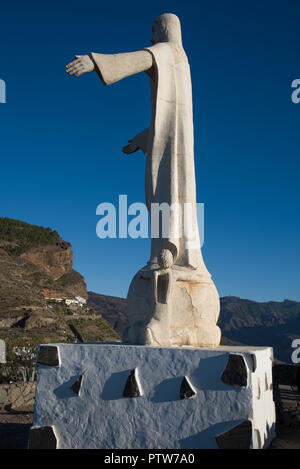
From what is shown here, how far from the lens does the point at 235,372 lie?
Answer: 4223mm

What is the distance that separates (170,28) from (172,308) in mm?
4048

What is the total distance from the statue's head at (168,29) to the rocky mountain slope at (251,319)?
6519cm

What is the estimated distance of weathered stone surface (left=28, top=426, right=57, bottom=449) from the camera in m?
4.64

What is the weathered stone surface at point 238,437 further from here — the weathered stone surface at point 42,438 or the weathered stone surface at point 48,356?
the weathered stone surface at point 48,356

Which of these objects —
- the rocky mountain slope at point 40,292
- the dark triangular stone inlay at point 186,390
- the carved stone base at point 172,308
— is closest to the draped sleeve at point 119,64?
the carved stone base at point 172,308

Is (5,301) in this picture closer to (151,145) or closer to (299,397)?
(299,397)

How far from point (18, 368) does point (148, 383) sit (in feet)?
46.1

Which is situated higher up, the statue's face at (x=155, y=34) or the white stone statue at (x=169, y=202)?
the statue's face at (x=155, y=34)

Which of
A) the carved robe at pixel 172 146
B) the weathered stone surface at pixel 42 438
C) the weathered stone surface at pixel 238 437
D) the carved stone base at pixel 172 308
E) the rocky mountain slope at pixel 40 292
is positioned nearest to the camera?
the weathered stone surface at pixel 238 437

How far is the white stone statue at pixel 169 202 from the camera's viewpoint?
5195mm

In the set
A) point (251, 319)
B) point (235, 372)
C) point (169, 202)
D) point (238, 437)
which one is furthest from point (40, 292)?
point (251, 319)

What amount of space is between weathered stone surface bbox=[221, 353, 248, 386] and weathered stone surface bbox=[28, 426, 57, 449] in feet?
6.41

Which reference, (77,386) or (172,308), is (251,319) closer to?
(172,308)
